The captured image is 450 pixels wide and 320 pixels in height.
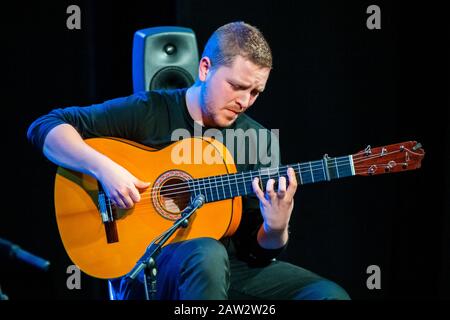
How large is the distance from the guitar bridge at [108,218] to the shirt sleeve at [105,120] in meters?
0.31

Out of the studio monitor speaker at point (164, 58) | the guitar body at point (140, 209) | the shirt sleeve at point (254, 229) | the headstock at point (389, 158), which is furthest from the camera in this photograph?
the studio monitor speaker at point (164, 58)

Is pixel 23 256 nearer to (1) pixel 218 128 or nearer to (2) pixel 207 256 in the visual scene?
(2) pixel 207 256

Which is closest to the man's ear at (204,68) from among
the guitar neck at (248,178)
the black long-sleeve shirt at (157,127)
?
the black long-sleeve shirt at (157,127)

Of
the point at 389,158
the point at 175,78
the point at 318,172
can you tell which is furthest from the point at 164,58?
the point at 389,158

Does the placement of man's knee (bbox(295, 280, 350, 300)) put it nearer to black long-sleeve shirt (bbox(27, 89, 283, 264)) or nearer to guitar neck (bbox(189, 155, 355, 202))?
black long-sleeve shirt (bbox(27, 89, 283, 264))

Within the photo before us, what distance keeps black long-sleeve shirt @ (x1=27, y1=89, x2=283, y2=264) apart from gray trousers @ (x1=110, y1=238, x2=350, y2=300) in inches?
4.0

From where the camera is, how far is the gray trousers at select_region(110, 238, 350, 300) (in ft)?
7.18

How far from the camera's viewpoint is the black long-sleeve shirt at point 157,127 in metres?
2.78

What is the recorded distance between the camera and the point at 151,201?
8.77 feet

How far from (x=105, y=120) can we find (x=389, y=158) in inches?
48.7

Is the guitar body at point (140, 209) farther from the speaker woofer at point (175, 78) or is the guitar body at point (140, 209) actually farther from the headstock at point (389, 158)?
the speaker woofer at point (175, 78)

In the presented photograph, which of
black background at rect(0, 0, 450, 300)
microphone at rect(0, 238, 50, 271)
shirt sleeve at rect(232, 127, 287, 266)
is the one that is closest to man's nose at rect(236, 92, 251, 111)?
shirt sleeve at rect(232, 127, 287, 266)
